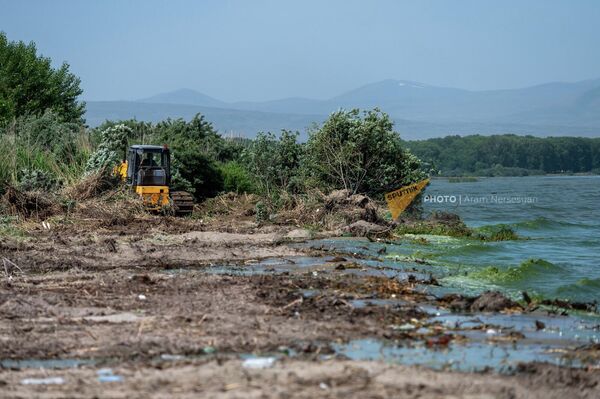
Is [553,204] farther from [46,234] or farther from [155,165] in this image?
[46,234]

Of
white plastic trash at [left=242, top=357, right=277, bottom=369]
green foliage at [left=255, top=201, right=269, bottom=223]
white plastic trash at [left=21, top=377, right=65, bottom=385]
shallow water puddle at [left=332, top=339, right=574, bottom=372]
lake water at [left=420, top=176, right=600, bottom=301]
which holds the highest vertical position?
green foliage at [left=255, top=201, right=269, bottom=223]

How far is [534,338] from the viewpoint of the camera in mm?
11102

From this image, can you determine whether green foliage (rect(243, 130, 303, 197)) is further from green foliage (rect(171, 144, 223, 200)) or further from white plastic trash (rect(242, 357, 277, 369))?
white plastic trash (rect(242, 357, 277, 369))

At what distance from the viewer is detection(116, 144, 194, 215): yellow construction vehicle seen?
95.9 feet

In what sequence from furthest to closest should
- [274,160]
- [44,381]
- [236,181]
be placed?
[236,181] < [274,160] < [44,381]

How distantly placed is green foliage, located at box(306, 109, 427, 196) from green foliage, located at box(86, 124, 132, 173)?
258 inches

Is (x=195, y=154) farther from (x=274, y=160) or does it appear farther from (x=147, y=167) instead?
(x=147, y=167)

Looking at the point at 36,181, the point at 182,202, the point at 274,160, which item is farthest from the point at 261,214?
the point at 36,181

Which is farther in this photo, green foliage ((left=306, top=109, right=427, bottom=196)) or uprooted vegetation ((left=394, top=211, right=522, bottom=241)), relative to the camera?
green foliage ((left=306, top=109, right=427, bottom=196))

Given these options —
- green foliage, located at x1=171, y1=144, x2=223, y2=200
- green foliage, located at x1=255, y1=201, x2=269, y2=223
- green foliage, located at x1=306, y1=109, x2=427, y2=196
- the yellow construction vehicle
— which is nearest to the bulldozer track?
the yellow construction vehicle

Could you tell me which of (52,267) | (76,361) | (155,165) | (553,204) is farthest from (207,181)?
(76,361)

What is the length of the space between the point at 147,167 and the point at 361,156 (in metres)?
6.19

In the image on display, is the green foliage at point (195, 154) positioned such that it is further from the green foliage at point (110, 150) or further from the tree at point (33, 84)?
the tree at point (33, 84)

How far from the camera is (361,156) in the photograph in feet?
95.9
